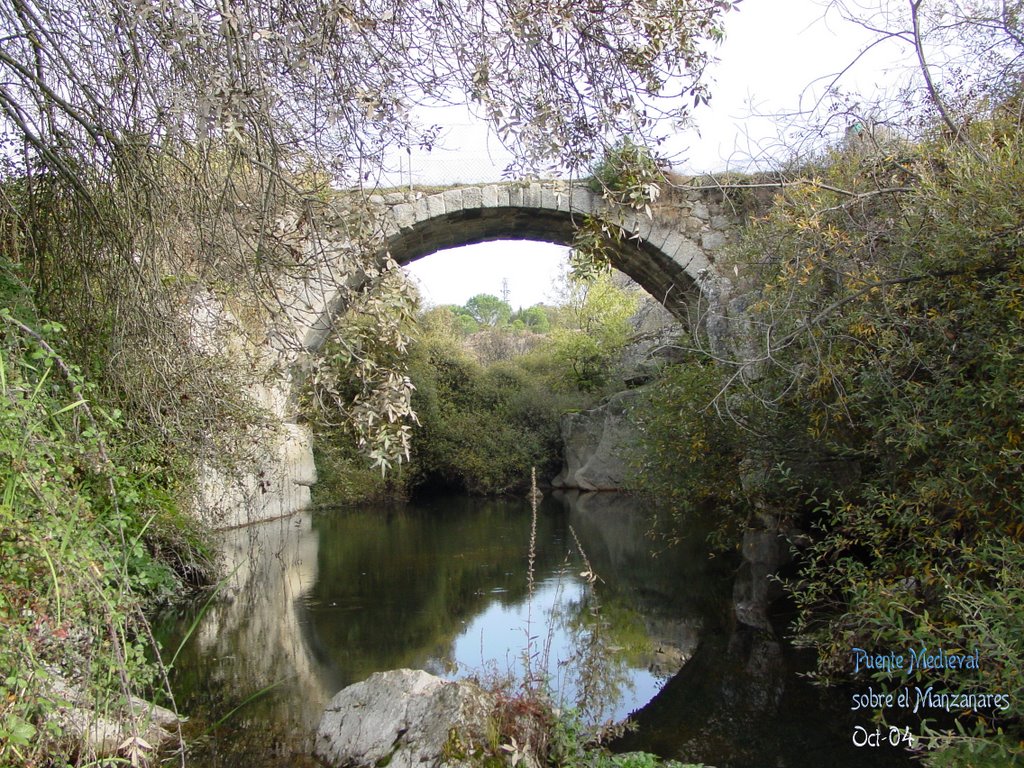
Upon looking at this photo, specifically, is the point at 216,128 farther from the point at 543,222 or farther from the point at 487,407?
the point at 487,407

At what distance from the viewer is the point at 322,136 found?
12.1 feet

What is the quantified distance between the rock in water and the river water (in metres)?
0.18

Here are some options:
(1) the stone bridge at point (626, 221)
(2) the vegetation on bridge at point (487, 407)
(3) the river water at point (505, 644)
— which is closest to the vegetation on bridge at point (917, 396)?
(3) the river water at point (505, 644)

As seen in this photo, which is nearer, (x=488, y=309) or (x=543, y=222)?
(x=543, y=222)

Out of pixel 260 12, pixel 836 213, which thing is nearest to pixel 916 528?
pixel 836 213

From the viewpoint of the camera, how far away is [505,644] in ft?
17.8

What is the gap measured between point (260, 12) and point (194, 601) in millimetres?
4822

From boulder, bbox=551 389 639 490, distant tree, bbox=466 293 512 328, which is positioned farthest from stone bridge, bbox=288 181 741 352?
distant tree, bbox=466 293 512 328

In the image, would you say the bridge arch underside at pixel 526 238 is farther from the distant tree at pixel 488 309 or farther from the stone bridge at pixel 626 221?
the distant tree at pixel 488 309

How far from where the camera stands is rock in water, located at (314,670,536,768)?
10.8 ft

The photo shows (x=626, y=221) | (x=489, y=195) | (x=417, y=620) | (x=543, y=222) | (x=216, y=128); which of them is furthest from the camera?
(x=543, y=222)

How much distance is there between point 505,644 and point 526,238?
24.3 feet

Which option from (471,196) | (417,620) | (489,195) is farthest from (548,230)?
(417,620)

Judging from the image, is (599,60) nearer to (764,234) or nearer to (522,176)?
(522,176)
